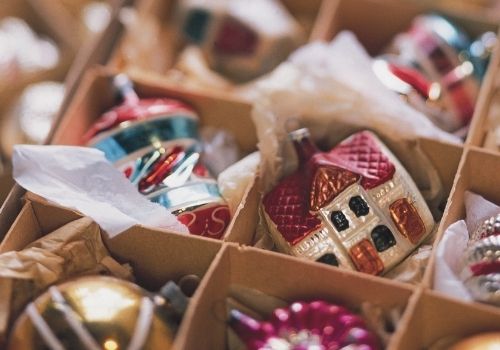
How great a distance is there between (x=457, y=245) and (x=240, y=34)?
2.01 ft

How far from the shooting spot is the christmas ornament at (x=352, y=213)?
106 centimetres

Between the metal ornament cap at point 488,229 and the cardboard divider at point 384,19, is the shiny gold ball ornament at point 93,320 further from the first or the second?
the cardboard divider at point 384,19

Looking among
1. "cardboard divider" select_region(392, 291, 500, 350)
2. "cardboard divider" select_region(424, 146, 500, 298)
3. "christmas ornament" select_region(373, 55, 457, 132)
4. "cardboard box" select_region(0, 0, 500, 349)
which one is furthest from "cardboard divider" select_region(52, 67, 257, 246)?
"cardboard divider" select_region(392, 291, 500, 350)

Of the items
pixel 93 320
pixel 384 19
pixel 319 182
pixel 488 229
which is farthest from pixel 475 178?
pixel 93 320

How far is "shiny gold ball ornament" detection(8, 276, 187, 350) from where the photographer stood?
91 cm

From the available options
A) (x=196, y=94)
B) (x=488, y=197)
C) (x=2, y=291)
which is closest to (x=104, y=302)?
(x=2, y=291)

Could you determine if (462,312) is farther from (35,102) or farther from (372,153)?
(35,102)

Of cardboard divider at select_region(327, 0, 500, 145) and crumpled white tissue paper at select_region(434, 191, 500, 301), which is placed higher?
cardboard divider at select_region(327, 0, 500, 145)

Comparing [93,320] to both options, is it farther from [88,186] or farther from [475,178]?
[475,178]

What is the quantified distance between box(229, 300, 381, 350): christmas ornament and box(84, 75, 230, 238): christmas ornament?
0.17 metres

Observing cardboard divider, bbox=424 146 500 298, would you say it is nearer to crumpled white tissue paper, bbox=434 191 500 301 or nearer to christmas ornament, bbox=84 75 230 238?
crumpled white tissue paper, bbox=434 191 500 301

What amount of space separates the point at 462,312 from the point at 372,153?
269mm

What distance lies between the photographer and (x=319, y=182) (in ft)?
3.62

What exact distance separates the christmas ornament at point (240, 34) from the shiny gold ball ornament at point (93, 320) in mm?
631
